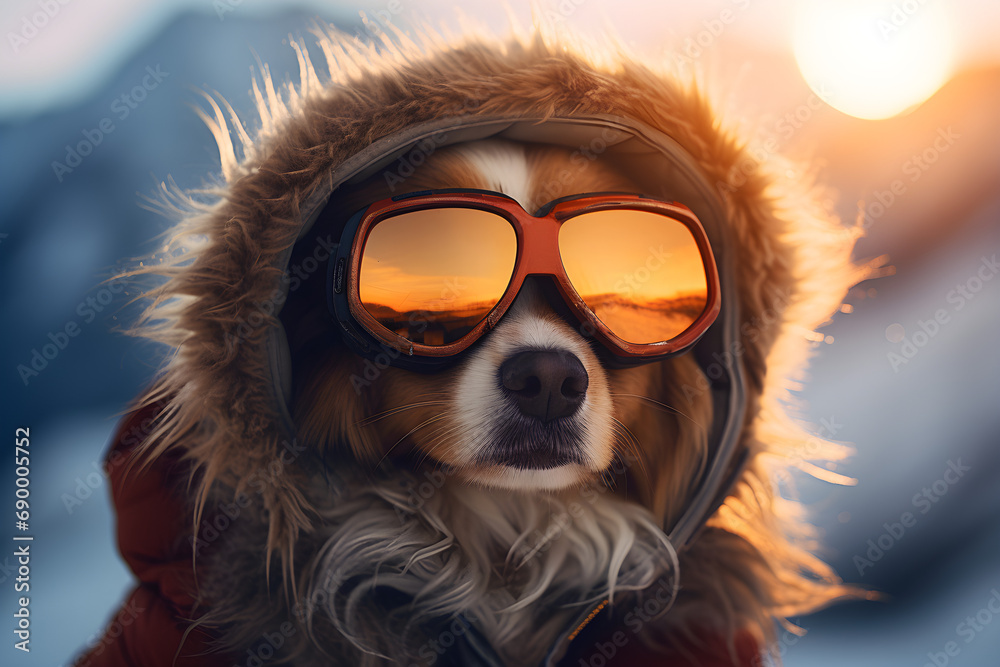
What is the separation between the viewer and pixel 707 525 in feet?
3.60

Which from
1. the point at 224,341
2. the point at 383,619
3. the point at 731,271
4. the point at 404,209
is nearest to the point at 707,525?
the point at 731,271

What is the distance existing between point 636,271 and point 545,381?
0.24m

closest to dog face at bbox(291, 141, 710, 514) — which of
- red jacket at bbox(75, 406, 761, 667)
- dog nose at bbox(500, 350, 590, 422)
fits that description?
dog nose at bbox(500, 350, 590, 422)

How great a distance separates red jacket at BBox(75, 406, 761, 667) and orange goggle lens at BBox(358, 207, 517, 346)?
20.3 inches

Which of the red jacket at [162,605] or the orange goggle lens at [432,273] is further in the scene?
the red jacket at [162,605]

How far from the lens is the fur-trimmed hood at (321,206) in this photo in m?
0.88

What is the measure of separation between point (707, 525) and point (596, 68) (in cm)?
83

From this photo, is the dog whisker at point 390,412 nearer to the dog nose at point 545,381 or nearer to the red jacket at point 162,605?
the dog nose at point 545,381

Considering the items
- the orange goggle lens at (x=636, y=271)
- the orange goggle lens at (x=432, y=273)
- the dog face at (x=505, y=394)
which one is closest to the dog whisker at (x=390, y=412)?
the dog face at (x=505, y=394)

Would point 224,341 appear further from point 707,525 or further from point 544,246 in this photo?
point 707,525

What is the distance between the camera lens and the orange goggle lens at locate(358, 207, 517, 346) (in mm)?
848

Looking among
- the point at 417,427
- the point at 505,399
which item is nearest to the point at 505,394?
the point at 505,399

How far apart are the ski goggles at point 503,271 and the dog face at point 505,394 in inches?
1.3

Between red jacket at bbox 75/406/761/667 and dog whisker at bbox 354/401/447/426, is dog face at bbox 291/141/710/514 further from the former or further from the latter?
red jacket at bbox 75/406/761/667
